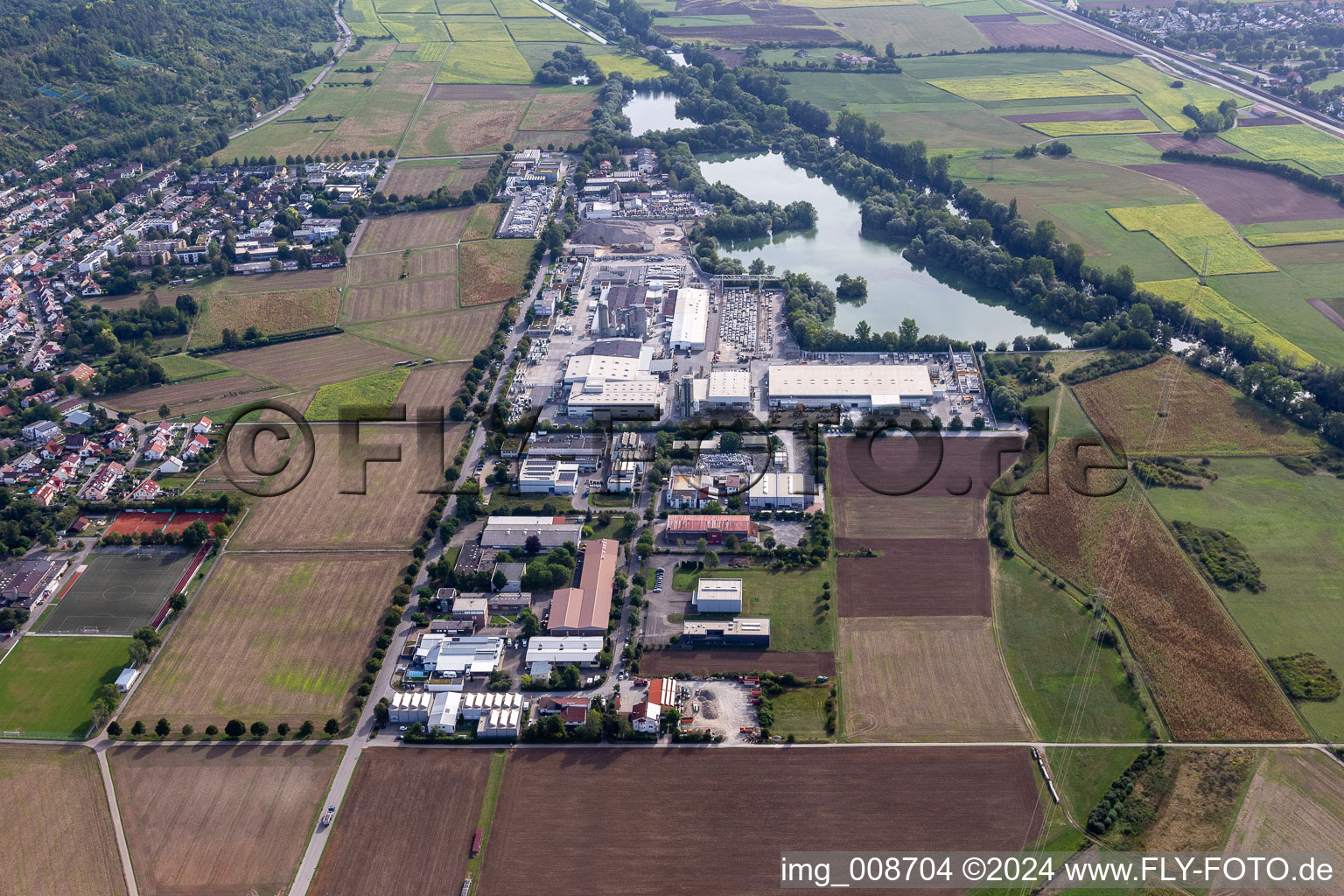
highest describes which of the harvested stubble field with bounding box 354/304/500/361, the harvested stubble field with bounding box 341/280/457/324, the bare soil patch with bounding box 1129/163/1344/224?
the bare soil patch with bounding box 1129/163/1344/224

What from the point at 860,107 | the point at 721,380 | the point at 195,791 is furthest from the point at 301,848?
the point at 860,107

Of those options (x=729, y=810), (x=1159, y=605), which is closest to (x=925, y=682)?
(x=729, y=810)

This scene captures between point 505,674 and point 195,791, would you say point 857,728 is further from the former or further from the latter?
point 195,791

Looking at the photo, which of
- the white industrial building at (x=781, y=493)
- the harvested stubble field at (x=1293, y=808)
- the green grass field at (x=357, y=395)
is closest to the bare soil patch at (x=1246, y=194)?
the white industrial building at (x=781, y=493)

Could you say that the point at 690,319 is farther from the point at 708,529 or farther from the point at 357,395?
the point at 357,395

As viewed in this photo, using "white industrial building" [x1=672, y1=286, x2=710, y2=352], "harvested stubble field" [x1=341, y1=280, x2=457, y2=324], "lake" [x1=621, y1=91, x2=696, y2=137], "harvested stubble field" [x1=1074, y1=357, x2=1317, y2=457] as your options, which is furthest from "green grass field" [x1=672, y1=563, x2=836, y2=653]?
"lake" [x1=621, y1=91, x2=696, y2=137]

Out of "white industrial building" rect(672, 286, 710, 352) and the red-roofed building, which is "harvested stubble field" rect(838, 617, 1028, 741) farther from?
"white industrial building" rect(672, 286, 710, 352)
